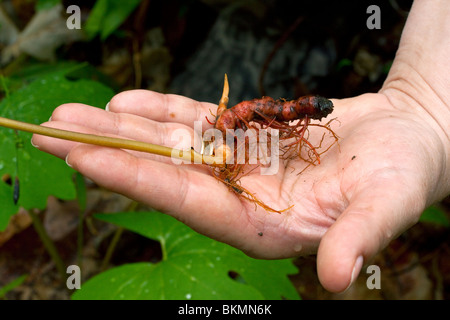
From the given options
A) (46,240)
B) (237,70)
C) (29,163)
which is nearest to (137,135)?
(29,163)

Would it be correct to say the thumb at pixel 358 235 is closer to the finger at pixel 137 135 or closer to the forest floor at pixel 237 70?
Answer: the finger at pixel 137 135

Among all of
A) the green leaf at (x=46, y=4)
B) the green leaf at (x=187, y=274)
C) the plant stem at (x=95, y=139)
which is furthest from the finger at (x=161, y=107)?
the green leaf at (x=46, y=4)

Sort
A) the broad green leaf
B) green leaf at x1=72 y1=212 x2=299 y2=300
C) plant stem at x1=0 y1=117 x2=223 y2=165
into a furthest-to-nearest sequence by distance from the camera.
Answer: the broad green leaf
green leaf at x1=72 y1=212 x2=299 y2=300
plant stem at x1=0 y1=117 x2=223 y2=165

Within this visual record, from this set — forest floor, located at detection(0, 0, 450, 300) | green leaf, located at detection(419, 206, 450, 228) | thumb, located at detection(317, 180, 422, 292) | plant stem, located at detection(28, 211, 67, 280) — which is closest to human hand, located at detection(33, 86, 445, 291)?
thumb, located at detection(317, 180, 422, 292)

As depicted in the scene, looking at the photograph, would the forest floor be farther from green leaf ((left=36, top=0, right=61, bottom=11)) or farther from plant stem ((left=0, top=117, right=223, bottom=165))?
plant stem ((left=0, top=117, right=223, bottom=165))

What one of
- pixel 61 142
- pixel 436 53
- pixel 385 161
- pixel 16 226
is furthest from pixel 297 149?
pixel 16 226

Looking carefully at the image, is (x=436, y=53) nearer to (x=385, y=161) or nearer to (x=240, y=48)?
(x=385, y=161)
